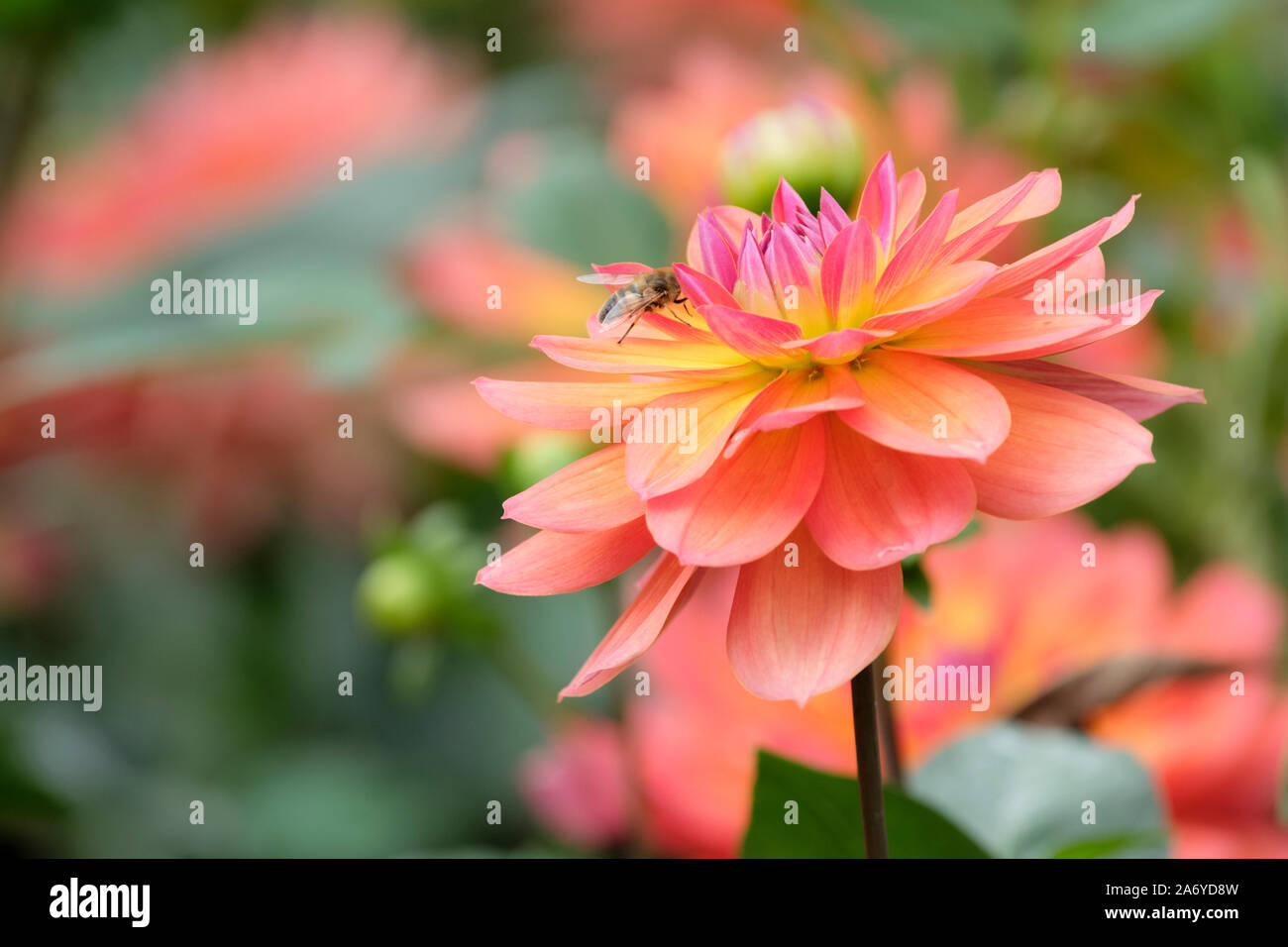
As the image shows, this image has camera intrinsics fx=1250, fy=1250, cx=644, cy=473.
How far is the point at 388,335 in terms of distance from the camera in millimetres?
536

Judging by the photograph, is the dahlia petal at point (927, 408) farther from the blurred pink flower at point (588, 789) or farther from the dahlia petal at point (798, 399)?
the blurred pink flower at point (588, 789)

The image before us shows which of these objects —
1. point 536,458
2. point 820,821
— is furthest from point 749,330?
point 536,458

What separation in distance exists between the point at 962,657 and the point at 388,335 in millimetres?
274

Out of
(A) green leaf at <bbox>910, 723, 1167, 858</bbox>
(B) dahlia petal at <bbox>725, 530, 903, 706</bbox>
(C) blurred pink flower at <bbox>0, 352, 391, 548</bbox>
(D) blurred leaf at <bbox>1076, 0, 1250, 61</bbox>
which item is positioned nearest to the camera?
(B) dahlia petal at <bbox>725, 530, 903, 706</bbox>

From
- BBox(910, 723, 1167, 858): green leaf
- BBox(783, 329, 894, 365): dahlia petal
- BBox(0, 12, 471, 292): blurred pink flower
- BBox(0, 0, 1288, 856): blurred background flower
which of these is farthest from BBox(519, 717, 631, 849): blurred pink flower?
BBox(0, 12, 471, 292): blurred pink flower

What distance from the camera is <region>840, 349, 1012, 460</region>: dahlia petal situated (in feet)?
0.67

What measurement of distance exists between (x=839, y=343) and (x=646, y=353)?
41 millimetres

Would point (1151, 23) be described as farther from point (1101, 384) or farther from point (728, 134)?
point (1101, 384)

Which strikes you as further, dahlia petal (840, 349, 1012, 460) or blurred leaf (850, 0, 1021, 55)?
blurred leaf (850, 0, 1021, 55)

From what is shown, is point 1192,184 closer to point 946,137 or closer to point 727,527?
point 946,137

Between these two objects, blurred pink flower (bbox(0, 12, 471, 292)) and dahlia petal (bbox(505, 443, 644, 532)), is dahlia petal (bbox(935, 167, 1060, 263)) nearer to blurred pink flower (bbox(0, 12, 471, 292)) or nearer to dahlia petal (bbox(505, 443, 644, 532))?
dahlia petal (bbox(505, 443, 644, 532))

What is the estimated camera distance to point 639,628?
22 centimetres

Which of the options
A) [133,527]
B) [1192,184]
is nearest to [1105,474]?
[1192,184]
